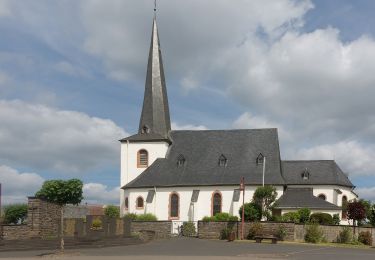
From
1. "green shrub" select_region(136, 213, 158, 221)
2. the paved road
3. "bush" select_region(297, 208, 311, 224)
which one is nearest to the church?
"green shrub" select_region(136, 213, 158, 221)

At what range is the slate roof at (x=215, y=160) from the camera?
57688mm

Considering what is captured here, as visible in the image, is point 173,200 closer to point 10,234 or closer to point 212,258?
point 10,234

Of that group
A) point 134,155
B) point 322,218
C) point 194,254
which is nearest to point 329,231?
point 322,218

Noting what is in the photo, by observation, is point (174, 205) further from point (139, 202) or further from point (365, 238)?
point (365, 238)

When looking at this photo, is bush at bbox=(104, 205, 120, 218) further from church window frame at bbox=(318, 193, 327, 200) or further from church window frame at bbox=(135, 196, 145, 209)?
church window frame at bbox=(318, 193, 327, 200)

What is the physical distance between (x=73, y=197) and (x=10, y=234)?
121 ft

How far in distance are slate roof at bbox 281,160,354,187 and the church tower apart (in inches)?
560

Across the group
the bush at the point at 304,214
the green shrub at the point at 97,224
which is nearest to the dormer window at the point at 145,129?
the bush at the point at 304,214

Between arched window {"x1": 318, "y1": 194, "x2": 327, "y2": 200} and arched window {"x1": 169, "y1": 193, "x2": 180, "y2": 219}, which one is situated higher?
arched window {"x1": 318, "y1": 194, "x2": 327, "y2": 200}

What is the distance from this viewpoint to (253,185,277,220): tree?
2028 inches

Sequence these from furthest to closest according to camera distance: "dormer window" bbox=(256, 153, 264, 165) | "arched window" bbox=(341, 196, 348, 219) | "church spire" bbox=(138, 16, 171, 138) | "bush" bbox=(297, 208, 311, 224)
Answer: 1. "church spire" bbox=(138, 16, 171, 138)
2. "dormer window" bbox=(256, 153, 264, 165)
3. "arched window" bbox=(341, 196, 348, 219)
4. "bush" bbox=(297, 208, 311, 224)

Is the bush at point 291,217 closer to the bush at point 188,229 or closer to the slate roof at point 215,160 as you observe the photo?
the bush at point 188,229

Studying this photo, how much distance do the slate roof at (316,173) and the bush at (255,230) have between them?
21.0 metres

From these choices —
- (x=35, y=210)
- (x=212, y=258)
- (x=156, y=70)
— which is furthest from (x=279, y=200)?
(x=212, y=258)
